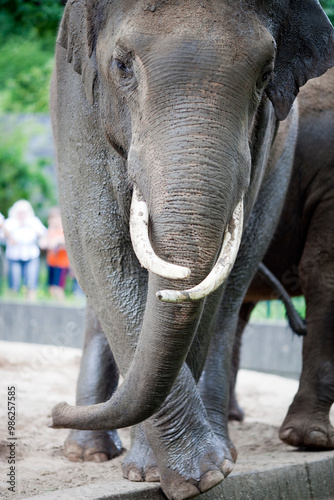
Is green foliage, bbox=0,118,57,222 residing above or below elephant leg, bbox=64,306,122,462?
below

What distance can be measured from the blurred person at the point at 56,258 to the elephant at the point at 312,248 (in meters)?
7.04

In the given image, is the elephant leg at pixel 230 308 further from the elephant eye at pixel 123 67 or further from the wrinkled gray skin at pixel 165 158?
the elephant eye at pixel 123 67

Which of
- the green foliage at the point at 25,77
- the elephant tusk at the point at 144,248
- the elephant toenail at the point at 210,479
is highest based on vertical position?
the elephant tusk at the point at 144,248

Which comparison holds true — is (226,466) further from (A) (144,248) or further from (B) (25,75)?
(B) (25,75)

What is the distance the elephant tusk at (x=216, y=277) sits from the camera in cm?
325

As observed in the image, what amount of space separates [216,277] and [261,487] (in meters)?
1.92

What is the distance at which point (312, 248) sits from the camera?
261 inches

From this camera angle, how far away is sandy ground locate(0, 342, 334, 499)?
4.84m

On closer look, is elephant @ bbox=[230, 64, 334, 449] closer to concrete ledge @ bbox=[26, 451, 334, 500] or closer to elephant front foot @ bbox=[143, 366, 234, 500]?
concrete ledge @ bbox=[26, 451, 334, 500]

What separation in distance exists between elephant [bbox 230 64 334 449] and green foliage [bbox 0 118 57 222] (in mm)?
18986

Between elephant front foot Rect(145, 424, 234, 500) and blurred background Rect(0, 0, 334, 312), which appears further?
blurred background Rect(0, 0, 334, 312)

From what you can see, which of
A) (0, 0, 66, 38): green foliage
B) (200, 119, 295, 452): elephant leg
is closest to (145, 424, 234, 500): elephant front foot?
(200, 119, 295, 452): elephant leg

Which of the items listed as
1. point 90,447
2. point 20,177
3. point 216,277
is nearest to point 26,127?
point 20,177

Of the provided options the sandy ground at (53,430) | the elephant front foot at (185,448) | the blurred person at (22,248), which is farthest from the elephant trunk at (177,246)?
the blurred person at (22,248)
